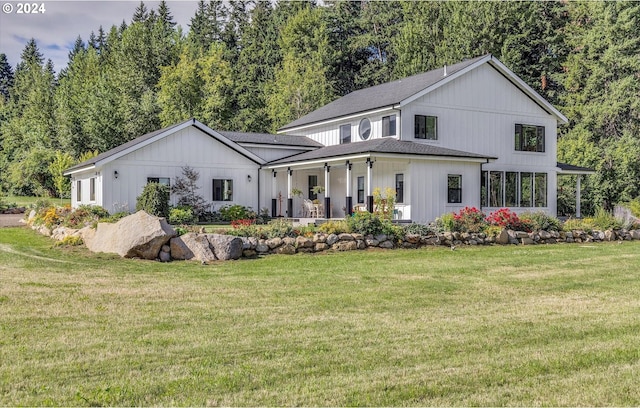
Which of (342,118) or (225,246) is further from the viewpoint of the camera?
(342,118)

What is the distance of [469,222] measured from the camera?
19.6 m

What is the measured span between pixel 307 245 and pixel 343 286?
5.89 meters

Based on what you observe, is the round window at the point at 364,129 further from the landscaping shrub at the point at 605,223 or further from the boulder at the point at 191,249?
the boulder at the point at 191,249

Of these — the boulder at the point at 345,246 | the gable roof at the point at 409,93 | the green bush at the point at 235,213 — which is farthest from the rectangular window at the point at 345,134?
the boulder at the point at 345,246

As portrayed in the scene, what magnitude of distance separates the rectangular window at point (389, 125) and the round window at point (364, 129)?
1120 mm

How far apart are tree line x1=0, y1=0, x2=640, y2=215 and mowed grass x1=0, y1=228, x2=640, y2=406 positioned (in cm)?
2676

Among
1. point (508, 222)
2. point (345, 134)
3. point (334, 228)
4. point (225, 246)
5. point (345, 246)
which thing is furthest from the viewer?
point (345, 134)

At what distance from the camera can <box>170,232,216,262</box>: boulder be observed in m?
15.1

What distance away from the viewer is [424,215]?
24.2 m

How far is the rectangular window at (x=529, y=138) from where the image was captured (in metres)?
29.3

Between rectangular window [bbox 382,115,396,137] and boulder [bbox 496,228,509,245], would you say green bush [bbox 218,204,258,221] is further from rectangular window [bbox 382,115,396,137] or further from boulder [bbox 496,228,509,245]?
boulder [bbox 496,228,509,245]

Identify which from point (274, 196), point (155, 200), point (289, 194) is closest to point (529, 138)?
point (289, 194)

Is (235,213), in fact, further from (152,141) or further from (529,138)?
(529,138)

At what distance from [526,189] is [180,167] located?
16582 mm
